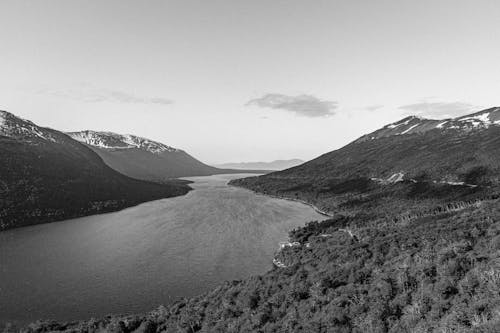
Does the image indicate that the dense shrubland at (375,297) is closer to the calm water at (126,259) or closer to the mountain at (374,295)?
the mountain at (374,295)

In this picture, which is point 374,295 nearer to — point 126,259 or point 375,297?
point 375,297

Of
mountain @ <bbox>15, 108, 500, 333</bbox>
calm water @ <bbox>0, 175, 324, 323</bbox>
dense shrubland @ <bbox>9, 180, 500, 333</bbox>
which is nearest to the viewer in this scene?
dense shrubland @ <bbox>9, 180, 500, 333</bbox>

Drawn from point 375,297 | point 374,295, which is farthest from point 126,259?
point 375,297

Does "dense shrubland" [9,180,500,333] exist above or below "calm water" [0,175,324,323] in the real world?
above

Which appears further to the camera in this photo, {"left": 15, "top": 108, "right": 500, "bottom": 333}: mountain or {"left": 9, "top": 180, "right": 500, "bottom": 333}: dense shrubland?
{"left": 15, "top": 108, "right": 500, "bottom": 333}: mountain

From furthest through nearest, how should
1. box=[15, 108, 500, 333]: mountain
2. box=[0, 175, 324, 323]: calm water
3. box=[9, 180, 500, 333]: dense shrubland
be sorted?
box=[0, 175, 324, 323]: calm water < box=[15, 108, 500, 333]: mountain < box=[9, 180, 500, 333]: dense shrubland

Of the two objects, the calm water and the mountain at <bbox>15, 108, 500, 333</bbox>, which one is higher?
the mountain at <bbox>15, 108, 500, 333</bbox>

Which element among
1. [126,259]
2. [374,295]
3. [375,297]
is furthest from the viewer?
[126,259]

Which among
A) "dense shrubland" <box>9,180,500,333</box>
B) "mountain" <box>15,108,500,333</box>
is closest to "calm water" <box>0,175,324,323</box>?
"mountain" <box>15,108,500,333</box>

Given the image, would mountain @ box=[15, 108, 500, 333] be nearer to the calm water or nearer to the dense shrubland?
the dense shrubland

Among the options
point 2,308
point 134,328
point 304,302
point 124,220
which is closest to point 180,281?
point 134,328
